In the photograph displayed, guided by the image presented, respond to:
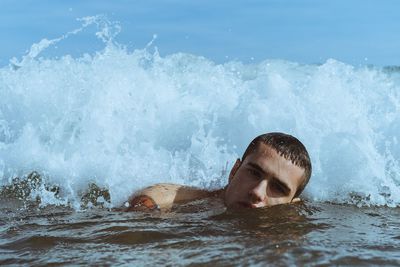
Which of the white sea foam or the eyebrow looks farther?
the white sea foam

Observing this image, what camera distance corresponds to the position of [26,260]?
300cm

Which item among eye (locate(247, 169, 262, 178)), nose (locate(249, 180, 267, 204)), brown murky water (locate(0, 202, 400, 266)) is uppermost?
eye (locate(247, 169, 262, 178))

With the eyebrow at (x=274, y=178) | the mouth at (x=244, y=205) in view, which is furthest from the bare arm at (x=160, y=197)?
the eyebrow at (x=274, y=178)

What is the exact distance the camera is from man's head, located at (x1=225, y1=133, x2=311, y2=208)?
425cm

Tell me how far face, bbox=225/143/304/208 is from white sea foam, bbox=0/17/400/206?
1.30 metres

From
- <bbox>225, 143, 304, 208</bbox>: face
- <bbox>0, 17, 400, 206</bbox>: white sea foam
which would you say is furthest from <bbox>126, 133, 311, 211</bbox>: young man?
<bbox>0, 17, 400, 206</bbox>: white sea foam

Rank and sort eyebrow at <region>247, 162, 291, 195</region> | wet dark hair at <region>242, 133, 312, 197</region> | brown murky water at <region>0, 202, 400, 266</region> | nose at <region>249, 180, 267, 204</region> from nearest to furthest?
brown murky water at <region>0, 202, 400, 266</region> < nose at <region>249, 180, 267, 204</region> < eyebrow at <region>247, 162, 291, 195</region> < wet dark hair at <region>242, 133, 312, 197</region>

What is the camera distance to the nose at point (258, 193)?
13.7ft

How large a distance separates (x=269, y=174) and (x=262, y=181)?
0.07 m

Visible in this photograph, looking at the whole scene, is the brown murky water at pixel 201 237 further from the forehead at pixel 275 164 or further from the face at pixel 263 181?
the forehead at pixel 275 164

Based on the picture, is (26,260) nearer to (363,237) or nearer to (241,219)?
(241,219)

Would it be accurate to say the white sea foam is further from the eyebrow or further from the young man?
the eyebrow

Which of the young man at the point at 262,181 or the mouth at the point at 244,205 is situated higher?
the young man at the point at 262,181

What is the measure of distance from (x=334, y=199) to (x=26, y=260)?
12.5 feet
